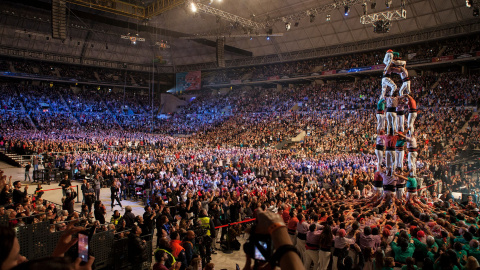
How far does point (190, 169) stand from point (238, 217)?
25.8ft

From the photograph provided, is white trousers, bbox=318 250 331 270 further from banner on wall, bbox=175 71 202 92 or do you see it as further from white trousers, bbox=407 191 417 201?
banner on wall, bbox=175 71 202 92

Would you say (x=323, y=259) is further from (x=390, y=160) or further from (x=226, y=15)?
(x=226, y=15)

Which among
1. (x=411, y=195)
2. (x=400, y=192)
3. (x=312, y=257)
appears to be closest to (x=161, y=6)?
(x=400, y=192)

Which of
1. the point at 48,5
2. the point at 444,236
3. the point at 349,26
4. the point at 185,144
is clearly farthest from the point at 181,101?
the point at 444,236

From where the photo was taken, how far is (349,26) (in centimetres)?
3073

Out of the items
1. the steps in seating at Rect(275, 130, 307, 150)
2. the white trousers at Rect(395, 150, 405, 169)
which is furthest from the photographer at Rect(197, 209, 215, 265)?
the steps in seating at Rect(275, 130, 307, 150)

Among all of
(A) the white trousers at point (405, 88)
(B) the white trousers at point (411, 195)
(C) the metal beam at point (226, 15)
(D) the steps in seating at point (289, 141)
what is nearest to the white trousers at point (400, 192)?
(B) the white trousers at point (411, 195)

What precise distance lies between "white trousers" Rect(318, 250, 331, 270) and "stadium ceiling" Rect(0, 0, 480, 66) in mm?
18492

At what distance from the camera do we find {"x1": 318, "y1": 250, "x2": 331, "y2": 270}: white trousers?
671 centimetres

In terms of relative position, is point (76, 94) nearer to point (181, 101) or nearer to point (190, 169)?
point (181, 101)

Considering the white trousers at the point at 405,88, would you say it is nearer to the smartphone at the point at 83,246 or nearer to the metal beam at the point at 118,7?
the smartphone at the point at 83,246

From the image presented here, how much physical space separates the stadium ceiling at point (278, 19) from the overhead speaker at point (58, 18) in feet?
26.2

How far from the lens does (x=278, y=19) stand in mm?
25500

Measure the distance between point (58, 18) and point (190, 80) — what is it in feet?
110
